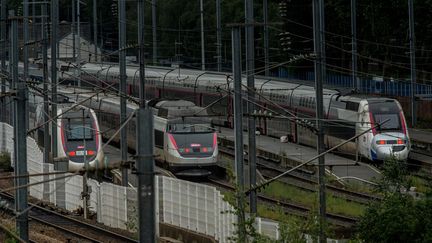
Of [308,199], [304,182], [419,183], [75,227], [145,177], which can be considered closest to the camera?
[145,177]

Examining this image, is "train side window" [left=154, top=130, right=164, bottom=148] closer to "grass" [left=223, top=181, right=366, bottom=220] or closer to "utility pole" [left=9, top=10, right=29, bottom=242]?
"grass" [left=223, top=181, right=366, bottom=220]

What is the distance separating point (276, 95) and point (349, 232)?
19645mm

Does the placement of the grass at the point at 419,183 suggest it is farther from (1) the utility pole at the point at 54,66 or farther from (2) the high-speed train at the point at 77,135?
(1) the utility pole at the point at 54,66

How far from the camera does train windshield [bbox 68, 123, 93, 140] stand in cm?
4109

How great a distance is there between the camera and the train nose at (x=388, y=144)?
1604 inches

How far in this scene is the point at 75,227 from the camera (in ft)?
112

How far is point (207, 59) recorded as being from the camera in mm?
87500

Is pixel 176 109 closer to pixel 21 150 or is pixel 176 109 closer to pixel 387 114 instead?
pixel 387 114

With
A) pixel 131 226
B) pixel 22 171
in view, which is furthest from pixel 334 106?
pixel 22 171

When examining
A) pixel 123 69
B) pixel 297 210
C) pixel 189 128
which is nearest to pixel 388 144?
pixel 189 128

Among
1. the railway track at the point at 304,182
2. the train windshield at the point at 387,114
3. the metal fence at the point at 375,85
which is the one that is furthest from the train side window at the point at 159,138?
the metal fence at the point at 375,85

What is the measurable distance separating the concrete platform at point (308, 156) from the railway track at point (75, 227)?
8652mm

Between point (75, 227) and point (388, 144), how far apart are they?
12.9 meters

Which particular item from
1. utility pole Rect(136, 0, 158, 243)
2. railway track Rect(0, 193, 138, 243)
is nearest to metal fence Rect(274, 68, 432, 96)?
railway track Rect(0, 193, 138, 243)
